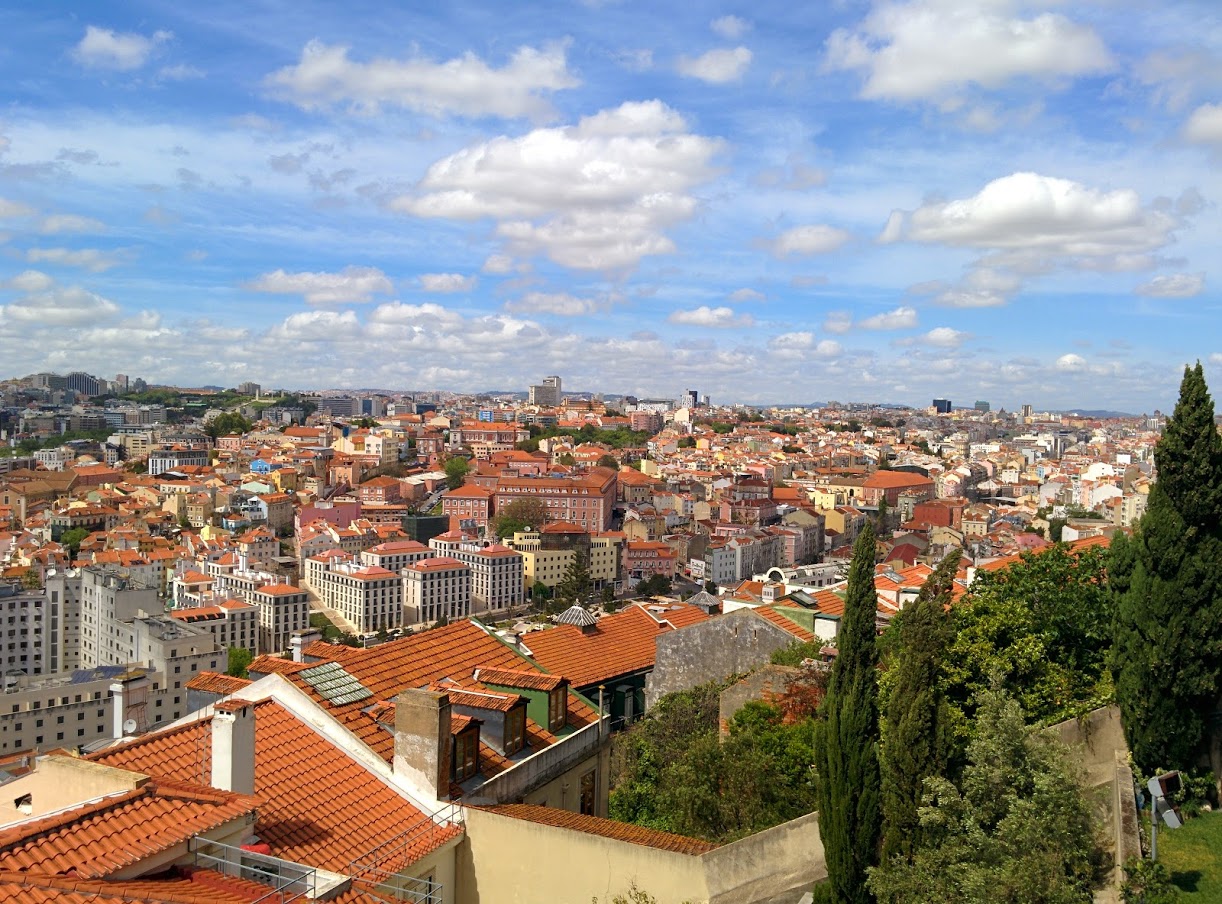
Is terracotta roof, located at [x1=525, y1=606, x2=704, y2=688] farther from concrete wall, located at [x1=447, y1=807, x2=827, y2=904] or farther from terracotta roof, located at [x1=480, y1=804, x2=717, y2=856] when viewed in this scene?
concrete wall, located at [x1=447, y1=807, x2=827, y2=904]

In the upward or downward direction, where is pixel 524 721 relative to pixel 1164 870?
upward

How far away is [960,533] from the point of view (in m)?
70.6

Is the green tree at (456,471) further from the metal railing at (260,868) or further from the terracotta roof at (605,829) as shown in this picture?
the metal railing at (260,868)

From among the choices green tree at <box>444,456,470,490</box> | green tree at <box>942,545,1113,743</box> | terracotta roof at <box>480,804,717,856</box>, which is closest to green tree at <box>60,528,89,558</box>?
green tree at <box>444,456,470,490</box>

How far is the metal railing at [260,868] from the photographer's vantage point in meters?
4.79

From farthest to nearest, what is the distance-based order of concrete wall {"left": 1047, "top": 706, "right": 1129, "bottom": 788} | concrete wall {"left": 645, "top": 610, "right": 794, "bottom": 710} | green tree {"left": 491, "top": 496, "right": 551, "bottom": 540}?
green tree {"left": 491, "top": 496, "right": 551, "bottom": 540}
concrete wall {"left": 645, "top": 610, "right": 794, "bottom": 710}
concrete wall {"left": 1047, "top": 706, "right": 1129, "bottom": 788}

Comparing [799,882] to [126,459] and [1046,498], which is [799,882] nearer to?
[1046,498]

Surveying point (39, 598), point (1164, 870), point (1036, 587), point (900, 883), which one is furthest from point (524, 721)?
point (39, 598)

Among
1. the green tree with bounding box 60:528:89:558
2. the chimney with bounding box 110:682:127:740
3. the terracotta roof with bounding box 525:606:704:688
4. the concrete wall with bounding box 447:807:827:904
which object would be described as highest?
the chimney with bounding box 110:682:127:740

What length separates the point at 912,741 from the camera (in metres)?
7.43

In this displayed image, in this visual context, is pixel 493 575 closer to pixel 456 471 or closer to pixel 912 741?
pixel 456 471

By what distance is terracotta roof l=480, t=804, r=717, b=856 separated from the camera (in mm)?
6434

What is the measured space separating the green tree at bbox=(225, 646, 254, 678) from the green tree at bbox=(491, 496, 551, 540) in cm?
2448

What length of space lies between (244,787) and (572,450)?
3859 inches
